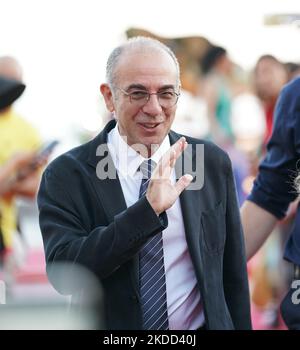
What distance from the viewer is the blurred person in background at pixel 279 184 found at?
135 inches

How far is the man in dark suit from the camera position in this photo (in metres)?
2.83

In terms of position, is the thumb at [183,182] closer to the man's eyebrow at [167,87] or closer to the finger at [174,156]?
the finger at [174,156]

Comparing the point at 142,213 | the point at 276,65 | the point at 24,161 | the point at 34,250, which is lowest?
the point at 34,250

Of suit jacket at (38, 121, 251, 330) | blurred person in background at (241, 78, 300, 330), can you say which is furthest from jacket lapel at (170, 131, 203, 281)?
blurred person in background at (241, 78, 300, 330)

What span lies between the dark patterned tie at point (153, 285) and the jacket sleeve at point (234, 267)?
0.29 m

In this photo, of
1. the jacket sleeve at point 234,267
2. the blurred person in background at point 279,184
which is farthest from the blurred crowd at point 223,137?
the jacket sleeve at point 234,267

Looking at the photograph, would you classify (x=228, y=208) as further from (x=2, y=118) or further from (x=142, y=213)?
(x=2, y=118)

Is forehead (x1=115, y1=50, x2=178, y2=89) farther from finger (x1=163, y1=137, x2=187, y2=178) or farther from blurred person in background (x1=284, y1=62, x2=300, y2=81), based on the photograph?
blurred person in background (x1=284, y1=62, x2=300, y2=81)

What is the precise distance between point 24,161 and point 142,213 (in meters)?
4.03

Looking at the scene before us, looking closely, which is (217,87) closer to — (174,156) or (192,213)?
(192,213)

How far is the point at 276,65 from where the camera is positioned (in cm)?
721

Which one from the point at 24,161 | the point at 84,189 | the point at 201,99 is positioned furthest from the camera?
the point at 201,99

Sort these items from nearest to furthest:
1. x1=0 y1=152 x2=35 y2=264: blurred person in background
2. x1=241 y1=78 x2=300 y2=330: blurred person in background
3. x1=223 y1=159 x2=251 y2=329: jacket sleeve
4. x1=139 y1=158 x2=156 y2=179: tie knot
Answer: x1=139 y1=158 x2=156 y2=179: tie knot < x1=223 y1=159 x2=251 y2=329: jacket sleeve < x1=241 y1=78 x2=300 y2=330: blurred person in background < x1=0 y1=152 x2=35 y2=264: blurred person in background
